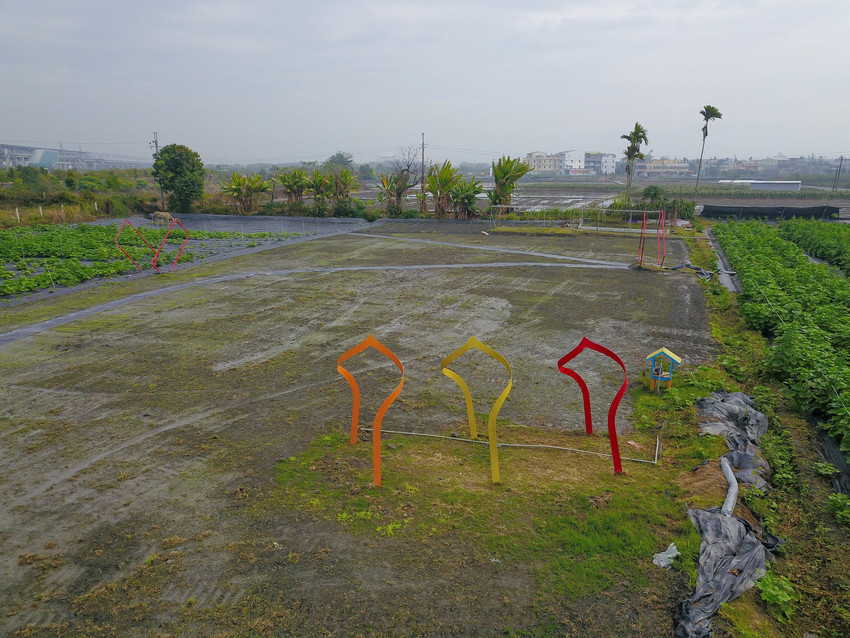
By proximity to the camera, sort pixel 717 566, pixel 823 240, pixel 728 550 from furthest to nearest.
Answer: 1. pixel 823 240
2. pixel 728 550
3. pixel 717 566

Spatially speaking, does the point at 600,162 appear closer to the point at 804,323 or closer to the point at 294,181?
the point at 294,181

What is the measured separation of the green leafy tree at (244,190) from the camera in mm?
34094

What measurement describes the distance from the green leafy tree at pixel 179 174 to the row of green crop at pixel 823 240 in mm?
33271

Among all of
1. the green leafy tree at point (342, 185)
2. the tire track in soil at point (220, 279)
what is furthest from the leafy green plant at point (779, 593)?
the green leafy tree at point (342, 185)

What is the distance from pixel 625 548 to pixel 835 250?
1950 cm

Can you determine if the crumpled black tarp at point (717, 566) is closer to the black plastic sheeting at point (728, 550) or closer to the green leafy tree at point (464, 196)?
the black plastic sheeting at point (728, 550)

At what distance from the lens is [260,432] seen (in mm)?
7359

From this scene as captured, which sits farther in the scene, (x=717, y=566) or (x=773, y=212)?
(x=773, y=212)

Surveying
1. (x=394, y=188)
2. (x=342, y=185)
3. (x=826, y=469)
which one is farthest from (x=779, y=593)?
(x=342, y=185)

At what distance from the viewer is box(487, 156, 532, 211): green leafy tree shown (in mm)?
32869

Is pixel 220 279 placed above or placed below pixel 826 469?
above

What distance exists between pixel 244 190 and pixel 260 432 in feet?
99.1

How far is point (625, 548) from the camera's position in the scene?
502 centimetres

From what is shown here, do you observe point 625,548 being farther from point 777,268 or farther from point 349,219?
point 349,219
